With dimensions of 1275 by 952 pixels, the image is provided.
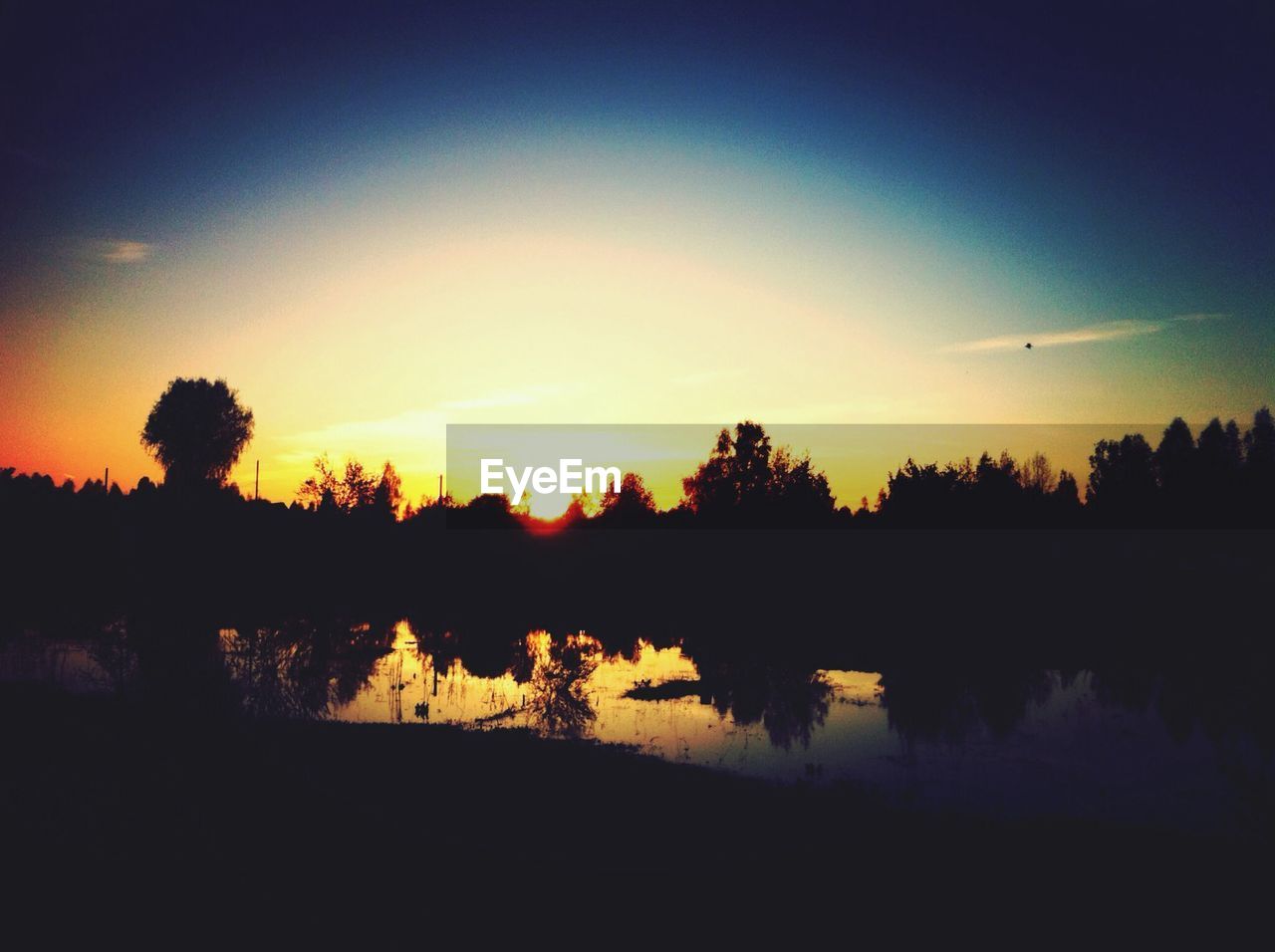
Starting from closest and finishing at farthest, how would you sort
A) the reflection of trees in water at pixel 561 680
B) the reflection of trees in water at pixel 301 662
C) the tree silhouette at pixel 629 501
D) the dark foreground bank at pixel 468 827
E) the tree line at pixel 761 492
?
1. the dark foreground bank at pixel 468 827
2. the reflection of trees in water at pixel 561 680
3. the reflection of trees in water at pixel 301 662
4. the tree line at pixel 761 492
5. the tree silhouette at pixel 629 501

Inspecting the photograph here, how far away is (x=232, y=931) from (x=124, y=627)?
25.9 metres

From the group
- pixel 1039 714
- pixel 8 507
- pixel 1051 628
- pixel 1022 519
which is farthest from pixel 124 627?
pixel 1022 519

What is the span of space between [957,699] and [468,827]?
53.4 ft

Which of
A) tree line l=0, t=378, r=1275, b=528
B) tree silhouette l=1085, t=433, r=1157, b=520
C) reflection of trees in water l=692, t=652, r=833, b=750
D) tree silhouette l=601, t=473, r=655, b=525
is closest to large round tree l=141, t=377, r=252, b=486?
tree line l=0, t=378, r=1275, b=528

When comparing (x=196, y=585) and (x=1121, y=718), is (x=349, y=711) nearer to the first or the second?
(x=1121, y=718)

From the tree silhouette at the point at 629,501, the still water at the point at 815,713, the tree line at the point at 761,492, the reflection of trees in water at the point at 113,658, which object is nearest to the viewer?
the still water at the point at 815,713

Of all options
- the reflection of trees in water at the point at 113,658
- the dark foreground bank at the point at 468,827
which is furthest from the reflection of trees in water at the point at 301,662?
the dark foreground bank at the point at 468,827

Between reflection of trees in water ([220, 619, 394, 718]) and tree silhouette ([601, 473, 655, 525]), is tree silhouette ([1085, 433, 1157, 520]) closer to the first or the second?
tree silhouette ([601, 473, 655, 525])

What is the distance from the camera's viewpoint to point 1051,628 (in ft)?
122

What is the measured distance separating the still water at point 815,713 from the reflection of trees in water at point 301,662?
4.0 inches

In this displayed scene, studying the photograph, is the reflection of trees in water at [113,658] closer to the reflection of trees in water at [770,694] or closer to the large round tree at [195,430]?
the reflection of trees in water at [770,694]

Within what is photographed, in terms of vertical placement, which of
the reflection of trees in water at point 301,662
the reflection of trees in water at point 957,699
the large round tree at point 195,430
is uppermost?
the large round tree at point 195,430

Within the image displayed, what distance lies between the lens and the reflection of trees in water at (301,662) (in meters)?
19.4

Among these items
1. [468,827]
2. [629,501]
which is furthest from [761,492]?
[468,827]
